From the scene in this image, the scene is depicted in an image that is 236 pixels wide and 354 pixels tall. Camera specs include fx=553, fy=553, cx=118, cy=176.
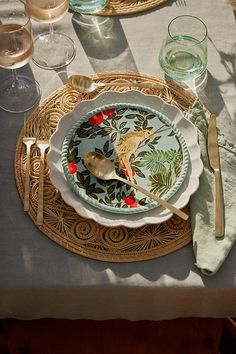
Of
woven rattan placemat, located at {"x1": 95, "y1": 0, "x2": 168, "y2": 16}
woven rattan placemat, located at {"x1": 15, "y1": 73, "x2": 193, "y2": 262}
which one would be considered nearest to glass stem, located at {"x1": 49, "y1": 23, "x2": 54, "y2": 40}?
woven rattan placemat, located at {"x1": 95, "y1": 0, "x2": 168, "y2": 16}

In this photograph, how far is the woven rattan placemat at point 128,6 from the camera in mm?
1203

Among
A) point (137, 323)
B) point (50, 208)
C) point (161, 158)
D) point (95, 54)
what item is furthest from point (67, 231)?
point (95, 54)

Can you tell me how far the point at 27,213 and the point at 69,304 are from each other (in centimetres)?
17

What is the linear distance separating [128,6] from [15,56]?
1.04 feet

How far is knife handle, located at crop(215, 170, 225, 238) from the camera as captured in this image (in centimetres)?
90

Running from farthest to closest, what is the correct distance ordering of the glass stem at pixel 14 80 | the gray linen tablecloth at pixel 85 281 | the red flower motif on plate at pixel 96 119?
the glass stem at pixel 14 80 < the red flower motif on plate at pixel 96 119 < the gray linen tablecloth at pixel 85 281

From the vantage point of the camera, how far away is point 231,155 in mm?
987

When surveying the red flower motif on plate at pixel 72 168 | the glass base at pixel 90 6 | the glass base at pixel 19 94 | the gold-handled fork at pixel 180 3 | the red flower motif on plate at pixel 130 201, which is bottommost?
the red flower motif on plate at pixel 130 201

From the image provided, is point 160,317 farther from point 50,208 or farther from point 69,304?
point 50,208

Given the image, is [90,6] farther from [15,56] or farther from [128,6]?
[15,56]

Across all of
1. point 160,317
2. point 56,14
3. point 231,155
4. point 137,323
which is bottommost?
point 137,323

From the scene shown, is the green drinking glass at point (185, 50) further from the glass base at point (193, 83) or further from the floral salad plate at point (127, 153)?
the floral salad plate at point (127, 153)

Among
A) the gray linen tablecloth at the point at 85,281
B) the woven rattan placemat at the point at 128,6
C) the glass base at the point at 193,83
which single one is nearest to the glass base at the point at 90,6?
the woven rattan placemat at the point at 128,6

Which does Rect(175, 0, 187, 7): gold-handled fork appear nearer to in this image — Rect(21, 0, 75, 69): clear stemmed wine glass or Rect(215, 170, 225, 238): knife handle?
Rect(21, 0, 75, 69): clear stemmed wine glass
